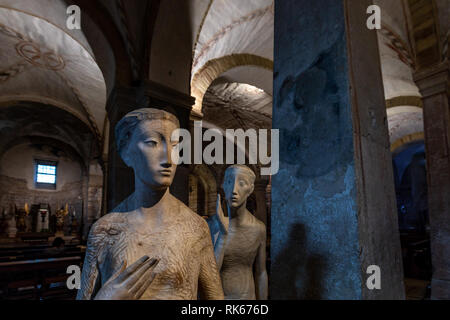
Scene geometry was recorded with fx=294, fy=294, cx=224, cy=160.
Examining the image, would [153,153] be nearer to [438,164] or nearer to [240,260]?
[240,260]

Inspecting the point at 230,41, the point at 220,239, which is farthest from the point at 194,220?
the point at 230,41

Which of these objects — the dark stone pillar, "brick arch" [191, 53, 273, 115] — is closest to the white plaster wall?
"brick arch" [191, 53, 273, 115]

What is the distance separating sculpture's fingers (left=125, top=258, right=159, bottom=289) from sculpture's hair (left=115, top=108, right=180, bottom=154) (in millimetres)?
585

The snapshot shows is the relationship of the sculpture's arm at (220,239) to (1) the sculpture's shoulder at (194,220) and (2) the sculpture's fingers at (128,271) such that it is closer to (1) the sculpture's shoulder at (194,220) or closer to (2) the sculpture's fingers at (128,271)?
(1) the sculpture's shoulder at (194,220)

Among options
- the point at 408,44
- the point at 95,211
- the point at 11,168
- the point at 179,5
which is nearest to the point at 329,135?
the point at 179,5

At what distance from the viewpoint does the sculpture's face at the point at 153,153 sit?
123cm

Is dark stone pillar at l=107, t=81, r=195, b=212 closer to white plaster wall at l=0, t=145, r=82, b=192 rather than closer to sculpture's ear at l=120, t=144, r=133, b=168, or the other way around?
sculpture's ear at l=120, t=144, r=133, b=168

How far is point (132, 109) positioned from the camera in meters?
4.96

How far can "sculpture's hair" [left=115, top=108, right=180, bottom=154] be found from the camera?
1.28 meters

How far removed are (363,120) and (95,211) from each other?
55.0 ft

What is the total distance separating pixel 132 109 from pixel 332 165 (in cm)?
401
